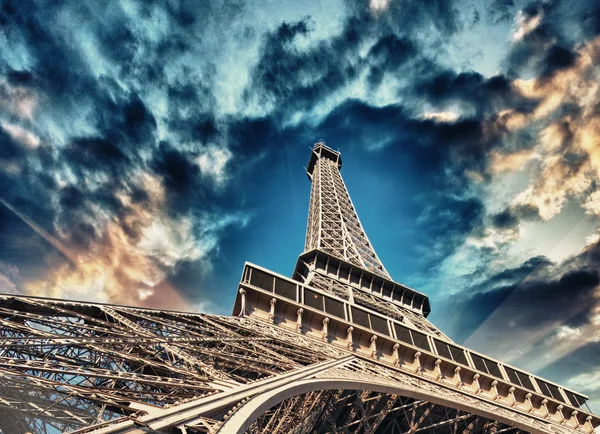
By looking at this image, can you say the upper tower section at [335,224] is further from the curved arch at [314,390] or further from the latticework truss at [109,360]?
the latticework truss at [109,360]

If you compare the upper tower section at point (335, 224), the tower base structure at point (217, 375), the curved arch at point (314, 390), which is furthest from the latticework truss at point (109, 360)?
the upper tower section at point (335, 224)

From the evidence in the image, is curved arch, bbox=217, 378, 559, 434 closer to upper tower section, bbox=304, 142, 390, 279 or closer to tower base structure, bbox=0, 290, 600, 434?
tower base structure, bbox=0, 290, 600, 434

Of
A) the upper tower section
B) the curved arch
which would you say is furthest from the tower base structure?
the upper tower section

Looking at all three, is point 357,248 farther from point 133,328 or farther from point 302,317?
point 133,328

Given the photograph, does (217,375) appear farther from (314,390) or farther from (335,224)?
(335,224)

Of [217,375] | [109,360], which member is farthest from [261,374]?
[109,360]

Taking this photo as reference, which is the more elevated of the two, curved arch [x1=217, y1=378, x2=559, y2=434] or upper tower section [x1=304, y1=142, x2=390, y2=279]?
upper tower section [x1=304, y1=142, x2=390, y2=279]
